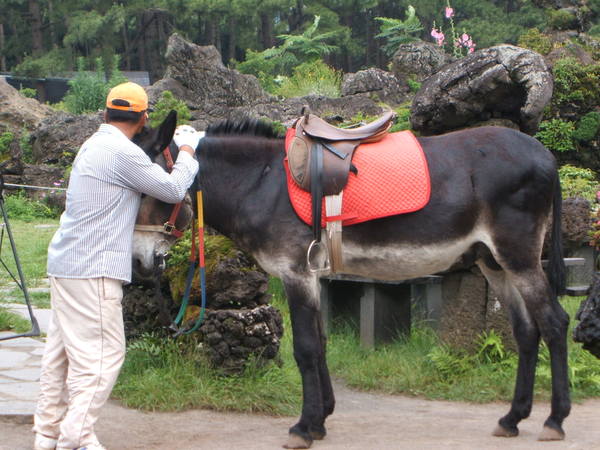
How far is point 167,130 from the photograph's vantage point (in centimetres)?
479

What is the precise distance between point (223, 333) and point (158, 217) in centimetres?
139

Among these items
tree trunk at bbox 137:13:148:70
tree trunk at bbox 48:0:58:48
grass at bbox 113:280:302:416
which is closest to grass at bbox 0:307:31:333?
grass at bbox 113:280:302:416

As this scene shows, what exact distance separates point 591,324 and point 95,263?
2876 mm

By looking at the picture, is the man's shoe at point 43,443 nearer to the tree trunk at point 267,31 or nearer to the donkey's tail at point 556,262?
the donkey's tail at point 556,262

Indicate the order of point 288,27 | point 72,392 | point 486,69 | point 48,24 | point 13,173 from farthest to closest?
point 288,27 → point 48,24 → point 13,173 → point 486,69 → point 72,392

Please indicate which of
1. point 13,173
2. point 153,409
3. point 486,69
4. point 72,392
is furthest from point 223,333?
point 13,173

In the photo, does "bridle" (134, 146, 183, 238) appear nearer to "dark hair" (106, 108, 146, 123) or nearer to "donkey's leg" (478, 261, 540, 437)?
"dark hair" (106, 108, 146, 123)

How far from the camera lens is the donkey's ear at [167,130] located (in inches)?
187

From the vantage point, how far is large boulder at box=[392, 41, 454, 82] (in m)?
17.8

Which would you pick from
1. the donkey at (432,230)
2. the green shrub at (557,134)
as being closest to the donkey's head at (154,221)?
the donkey at (432,230)

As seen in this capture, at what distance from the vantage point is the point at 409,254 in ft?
16.8

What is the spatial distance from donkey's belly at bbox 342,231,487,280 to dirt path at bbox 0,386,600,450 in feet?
3.33

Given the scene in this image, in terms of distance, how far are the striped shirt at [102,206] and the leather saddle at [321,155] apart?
0.88m

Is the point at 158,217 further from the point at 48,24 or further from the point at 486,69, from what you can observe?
the point at 48,24
